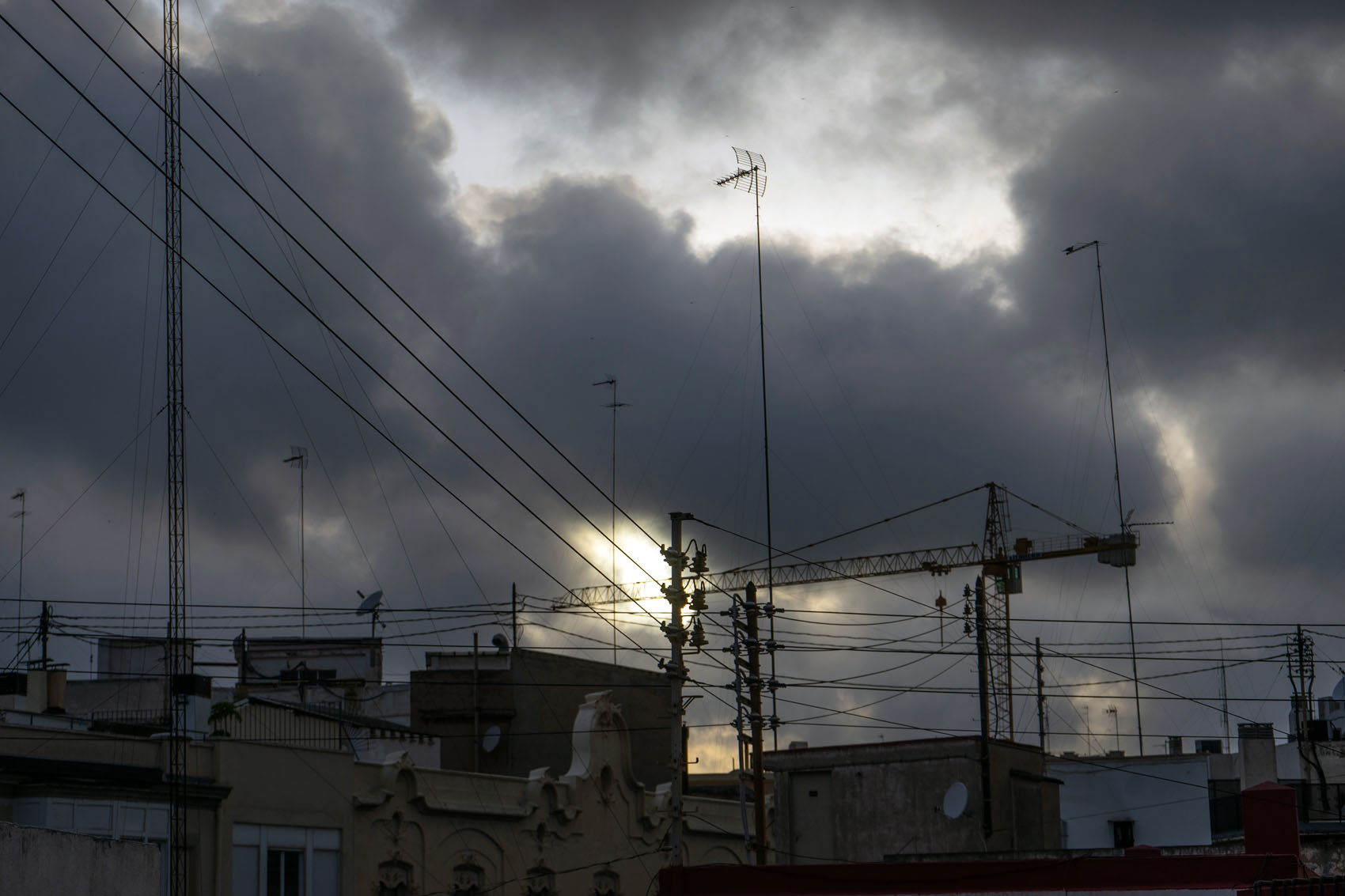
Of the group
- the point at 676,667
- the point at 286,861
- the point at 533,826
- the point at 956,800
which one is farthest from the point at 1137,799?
the point at 286,861

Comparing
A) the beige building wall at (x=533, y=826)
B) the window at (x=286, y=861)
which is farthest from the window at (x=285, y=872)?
the beige building wall at (x=533, y=826)

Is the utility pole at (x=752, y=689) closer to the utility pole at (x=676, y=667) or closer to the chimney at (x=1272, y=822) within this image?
the utility pole at (x=676, y=667)

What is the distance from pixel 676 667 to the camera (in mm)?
31141

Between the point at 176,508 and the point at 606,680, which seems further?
the point at 606,680

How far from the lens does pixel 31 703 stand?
3831cm

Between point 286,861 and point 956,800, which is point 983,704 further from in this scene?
point 286,861

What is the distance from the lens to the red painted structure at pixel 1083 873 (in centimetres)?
2377

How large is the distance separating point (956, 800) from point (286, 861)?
19.3 m

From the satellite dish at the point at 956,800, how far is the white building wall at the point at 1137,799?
13.1 meters

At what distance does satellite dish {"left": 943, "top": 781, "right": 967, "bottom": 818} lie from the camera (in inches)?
1708

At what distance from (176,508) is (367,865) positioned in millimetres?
9739

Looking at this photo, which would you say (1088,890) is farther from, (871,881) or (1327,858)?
(1327,858)

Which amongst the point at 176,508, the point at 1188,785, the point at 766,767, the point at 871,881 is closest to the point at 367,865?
the point at 176,508

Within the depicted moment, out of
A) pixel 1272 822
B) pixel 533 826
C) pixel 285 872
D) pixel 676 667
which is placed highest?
pixel 676 667
